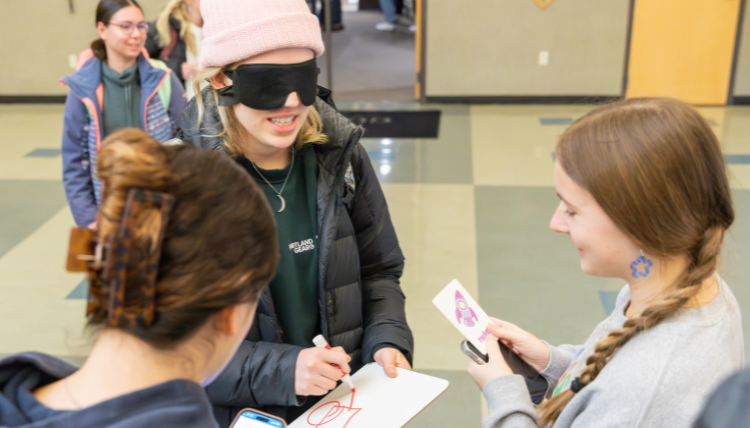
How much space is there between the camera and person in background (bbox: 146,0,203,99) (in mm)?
3988

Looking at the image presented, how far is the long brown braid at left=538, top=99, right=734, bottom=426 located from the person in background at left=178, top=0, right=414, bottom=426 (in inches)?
24.4

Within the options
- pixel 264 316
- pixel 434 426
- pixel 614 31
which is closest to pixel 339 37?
pixel 614 31

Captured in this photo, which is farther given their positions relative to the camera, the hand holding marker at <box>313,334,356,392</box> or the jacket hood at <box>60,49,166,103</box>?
the jacket hood at <box>60,49,166,103</box>

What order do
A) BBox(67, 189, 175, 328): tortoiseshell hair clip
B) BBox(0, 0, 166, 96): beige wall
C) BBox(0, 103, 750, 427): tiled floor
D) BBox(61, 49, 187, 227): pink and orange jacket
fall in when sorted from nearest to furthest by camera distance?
BBox(67, 189, 175, 328): tortoiseshell hair clip, BBox(61, 49, 187, 227): pink and orange jacket, BBox(0, 103, 750, 427): tiled floor, BBox(0, 0, 166, 96): beige wall

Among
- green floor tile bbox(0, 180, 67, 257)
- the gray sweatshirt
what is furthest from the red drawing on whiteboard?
green floor tile bbox(0, 180, 67, 257)

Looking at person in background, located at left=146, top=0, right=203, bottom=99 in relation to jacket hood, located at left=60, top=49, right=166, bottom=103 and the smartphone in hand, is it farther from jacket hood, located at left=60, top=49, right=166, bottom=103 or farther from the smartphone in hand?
the smartphone in hand

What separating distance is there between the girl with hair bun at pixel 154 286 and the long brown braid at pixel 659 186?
605mm

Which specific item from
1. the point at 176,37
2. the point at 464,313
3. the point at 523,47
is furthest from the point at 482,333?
the point at 523,47

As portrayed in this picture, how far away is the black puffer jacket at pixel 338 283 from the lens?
5.04 ft

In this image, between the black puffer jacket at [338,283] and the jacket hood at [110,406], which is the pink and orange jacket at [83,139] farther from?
the jacket hood at [110,406]

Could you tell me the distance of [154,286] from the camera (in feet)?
2.69

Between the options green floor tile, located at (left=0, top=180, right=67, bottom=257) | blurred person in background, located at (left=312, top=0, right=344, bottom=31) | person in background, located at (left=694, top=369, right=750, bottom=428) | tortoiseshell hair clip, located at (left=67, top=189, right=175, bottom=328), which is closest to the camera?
person in background, located at (left=694, top=369, right=750, bottom=428)

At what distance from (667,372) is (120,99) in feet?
8.80

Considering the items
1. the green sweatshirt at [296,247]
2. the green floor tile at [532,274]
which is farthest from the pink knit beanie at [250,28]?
the green floor tile at [532,274]
